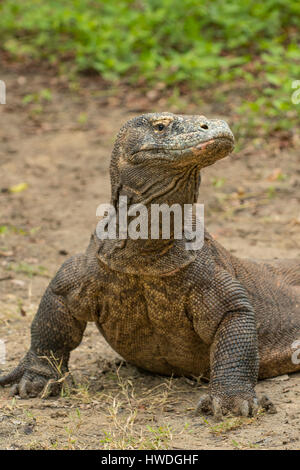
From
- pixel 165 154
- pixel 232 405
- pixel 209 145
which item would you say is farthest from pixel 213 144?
pixel 232 405

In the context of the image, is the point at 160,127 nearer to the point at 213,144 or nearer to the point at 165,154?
the point at 165,154

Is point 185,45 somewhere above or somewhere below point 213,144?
above

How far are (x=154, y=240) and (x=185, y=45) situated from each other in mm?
8619

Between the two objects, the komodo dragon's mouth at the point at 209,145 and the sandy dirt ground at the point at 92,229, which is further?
the sandy dirt ground at the point at 92,229

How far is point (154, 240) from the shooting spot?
13.4ft

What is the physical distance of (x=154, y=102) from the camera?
11.3 metres

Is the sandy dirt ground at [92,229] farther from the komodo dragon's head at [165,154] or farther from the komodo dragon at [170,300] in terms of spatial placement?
the komodo dragon's head at [165,154]

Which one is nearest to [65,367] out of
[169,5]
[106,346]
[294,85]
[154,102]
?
[106,346]

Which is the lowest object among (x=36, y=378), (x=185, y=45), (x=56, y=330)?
(x=36, y=378)

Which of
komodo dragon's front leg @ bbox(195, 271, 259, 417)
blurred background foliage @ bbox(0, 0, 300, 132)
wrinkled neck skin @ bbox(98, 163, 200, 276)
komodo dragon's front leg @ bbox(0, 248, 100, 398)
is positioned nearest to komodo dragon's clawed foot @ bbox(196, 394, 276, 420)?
komodo dragon's front leg @ bbox(195, 271, 259, 417)

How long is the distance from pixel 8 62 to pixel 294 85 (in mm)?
5647

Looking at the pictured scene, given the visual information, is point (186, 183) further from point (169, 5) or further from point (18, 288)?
point (169, 5)

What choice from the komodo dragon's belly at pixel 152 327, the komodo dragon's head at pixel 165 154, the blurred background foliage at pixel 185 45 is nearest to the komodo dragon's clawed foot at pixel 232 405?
the komodo dragon's belly at pixel 152 327

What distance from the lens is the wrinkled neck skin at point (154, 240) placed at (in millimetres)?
3879
